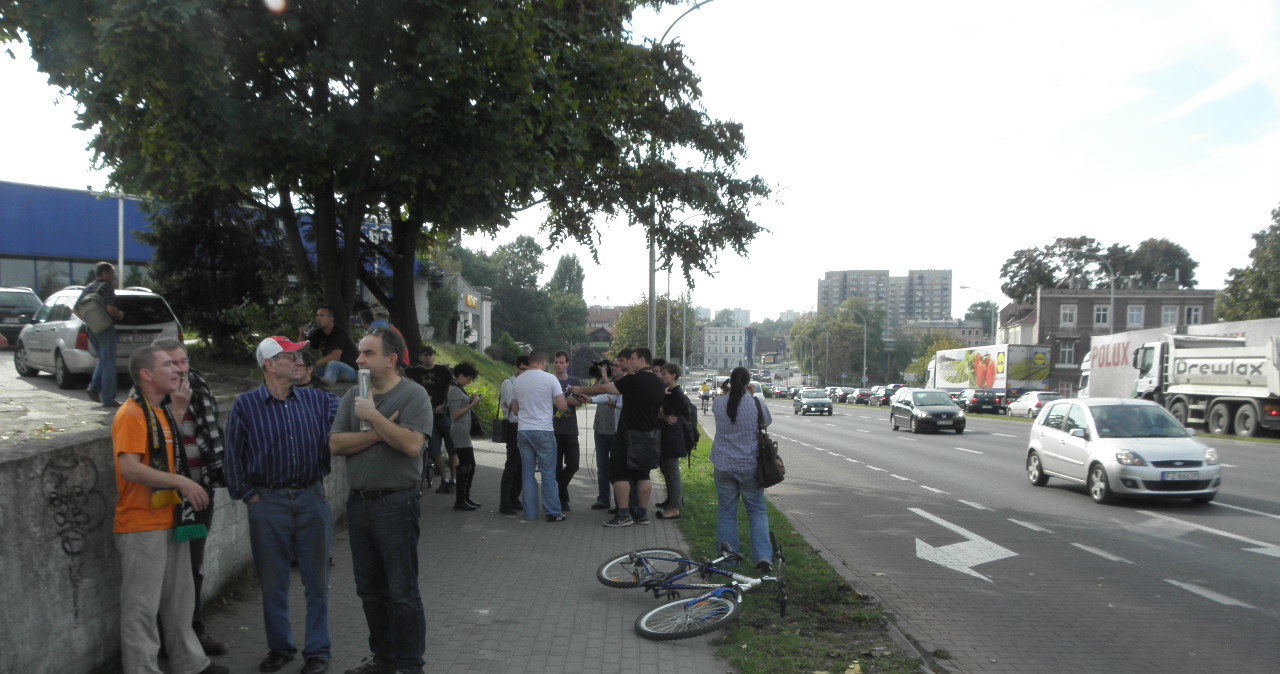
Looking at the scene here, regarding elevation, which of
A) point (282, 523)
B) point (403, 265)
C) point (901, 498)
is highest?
point (403, 265)

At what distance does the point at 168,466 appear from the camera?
4.47m

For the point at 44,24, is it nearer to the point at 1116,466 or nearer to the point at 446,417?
the point at 446,417

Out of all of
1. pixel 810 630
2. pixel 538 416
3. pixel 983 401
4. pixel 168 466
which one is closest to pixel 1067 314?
pixel 983 401

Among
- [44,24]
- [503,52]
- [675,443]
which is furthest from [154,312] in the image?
[675,443]

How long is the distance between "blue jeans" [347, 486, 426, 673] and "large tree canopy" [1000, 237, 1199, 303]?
9119cm

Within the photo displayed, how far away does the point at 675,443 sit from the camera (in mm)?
10109

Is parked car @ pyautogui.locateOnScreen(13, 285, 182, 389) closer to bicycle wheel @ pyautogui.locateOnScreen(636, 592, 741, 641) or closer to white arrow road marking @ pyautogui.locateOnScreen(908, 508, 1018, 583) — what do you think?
bicycle wheel @ pyautogui.locateOnScreen(636, 592, 741, 641)

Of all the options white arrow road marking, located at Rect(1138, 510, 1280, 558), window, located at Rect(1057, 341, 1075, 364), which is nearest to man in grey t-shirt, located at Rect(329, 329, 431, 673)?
white arrow road marking, located at Rect(1138, 510, 1280, 558)

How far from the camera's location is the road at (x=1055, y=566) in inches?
234

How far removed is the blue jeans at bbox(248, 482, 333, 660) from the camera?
4.86 m

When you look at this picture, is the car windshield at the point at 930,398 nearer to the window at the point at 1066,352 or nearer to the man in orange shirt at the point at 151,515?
the man in orange shirt at the point at 151,515

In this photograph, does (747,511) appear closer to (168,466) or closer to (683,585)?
(683,585)

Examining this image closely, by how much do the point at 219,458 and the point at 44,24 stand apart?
22.4ft

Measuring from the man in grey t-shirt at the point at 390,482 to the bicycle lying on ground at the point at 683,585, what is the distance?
5.59ft
